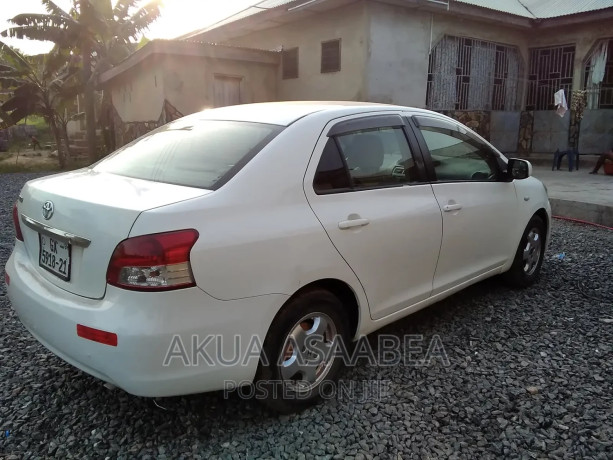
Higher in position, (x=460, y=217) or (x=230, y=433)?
(x=460, y=217)

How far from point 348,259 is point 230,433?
1.07m

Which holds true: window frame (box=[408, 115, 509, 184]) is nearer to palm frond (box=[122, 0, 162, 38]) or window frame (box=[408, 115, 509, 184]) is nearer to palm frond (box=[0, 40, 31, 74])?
palm frond (box=[122, 0, 162, 38])

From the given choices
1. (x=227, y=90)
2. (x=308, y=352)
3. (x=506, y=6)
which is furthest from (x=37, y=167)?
(x=308, y=352)

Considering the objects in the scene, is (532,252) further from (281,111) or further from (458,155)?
(281,111)

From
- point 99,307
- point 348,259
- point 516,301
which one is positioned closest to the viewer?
point 99,307

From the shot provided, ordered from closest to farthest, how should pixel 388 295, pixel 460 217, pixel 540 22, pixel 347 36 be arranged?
pixel 388 295, pixel 460 217, pixel 347 36, pixel 540 22

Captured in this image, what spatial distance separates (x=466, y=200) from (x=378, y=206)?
39.6 inches

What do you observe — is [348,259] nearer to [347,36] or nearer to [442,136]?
[442,136]

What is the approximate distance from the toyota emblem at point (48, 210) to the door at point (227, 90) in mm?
10823

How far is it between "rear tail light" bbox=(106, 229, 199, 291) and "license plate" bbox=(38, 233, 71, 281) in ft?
1.31

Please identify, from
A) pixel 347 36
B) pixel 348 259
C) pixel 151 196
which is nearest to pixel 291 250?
pixel 348 259

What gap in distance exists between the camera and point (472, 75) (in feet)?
43.4

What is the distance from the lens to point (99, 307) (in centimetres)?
221

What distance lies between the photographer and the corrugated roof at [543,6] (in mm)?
12492
